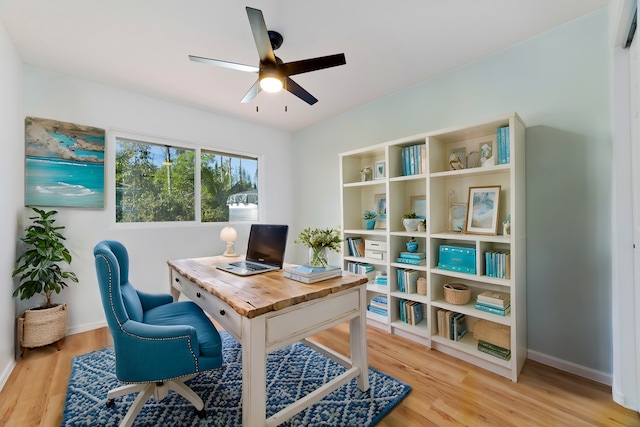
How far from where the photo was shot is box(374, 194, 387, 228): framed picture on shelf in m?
2.97

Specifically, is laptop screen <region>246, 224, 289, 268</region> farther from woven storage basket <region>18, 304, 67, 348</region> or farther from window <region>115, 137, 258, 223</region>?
woven storage basket <region>18, 304, 67, 348</region>

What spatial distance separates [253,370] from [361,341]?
77 centimetres

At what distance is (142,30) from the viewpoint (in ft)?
6.26

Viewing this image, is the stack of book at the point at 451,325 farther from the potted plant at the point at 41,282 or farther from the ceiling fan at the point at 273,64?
the potted plant at the point at 41,282

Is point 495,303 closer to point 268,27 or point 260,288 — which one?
point 260,288

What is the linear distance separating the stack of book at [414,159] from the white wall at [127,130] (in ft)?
7.35

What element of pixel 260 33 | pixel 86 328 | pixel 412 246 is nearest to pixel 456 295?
pixel 412 246

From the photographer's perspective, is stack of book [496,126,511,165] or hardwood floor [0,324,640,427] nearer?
hardwood floor [0,324,640,427]

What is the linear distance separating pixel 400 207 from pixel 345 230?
65 centimetres

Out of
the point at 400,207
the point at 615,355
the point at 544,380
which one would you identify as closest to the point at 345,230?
the point at 400,207

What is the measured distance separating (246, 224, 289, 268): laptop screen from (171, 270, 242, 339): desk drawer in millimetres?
494

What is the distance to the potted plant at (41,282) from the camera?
7.10 feet

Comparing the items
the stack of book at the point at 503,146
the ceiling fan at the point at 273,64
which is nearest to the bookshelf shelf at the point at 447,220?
the stack of book at the point at 503,146

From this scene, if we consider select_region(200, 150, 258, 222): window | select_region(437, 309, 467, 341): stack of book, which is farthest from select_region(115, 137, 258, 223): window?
select_region(437, 309, 467, 341): stack of book
